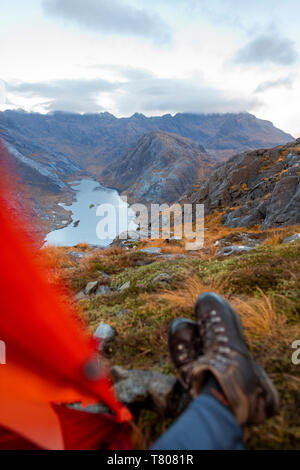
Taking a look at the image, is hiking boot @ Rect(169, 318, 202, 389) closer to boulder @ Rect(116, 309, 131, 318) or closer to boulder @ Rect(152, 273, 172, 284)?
boulder @ Rect(116, 309, 131, 318)

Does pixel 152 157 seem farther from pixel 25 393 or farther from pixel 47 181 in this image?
pixel 25 393

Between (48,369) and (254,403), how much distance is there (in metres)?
1.13

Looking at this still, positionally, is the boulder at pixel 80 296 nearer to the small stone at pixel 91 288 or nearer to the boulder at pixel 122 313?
the small stone at pixel 91 288

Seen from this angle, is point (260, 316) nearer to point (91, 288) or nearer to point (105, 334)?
point (105, 334)

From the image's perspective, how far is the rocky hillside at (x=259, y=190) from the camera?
15.6 m

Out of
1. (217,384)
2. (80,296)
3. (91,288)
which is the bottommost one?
(80,296)

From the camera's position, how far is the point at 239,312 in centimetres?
233

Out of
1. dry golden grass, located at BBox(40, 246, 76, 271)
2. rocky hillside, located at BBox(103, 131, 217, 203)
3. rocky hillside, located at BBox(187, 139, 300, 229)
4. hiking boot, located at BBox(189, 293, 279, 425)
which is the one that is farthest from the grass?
rocky hillside, located at BBox(103, 131, 217, 203)

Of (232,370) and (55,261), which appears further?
(55,261)

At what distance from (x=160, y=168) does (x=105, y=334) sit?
4213 inches

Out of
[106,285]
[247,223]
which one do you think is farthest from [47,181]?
[106,285]

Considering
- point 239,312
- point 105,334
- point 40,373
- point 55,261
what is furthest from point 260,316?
point 55,261

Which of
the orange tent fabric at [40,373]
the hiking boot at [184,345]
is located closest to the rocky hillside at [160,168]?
the hiking boot at [184,345]

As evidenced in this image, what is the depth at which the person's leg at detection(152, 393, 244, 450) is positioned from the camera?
114 cm
